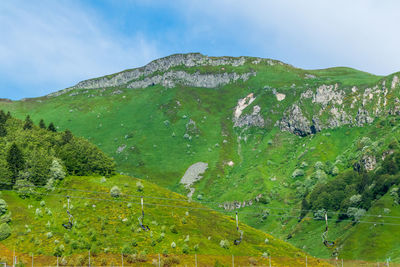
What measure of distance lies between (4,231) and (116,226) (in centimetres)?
3285

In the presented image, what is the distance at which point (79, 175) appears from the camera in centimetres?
16050

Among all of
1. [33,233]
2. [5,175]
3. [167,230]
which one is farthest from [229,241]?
[5,175]

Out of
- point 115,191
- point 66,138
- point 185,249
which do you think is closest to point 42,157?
point 66,138

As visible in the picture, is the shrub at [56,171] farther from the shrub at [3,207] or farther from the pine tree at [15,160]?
the shrub at [3,207]

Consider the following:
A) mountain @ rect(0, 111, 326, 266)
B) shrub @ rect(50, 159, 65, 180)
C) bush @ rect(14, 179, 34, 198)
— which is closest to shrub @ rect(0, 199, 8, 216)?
mountain @ rect(0, 111, 326, 266)

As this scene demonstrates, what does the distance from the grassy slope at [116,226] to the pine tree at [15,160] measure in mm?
11827

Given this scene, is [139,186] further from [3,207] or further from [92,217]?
[3,207]

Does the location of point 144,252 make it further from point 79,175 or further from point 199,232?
point 79,175

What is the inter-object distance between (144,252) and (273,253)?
46.4m

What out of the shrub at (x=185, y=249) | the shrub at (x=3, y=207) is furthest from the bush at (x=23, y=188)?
the shrub at (x=185, y=249)

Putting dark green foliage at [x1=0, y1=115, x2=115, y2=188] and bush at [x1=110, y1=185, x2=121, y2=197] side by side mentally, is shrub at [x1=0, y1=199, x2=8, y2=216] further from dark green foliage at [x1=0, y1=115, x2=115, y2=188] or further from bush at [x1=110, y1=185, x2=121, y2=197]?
bush at [x1=110, y1=185, x2=121, y2=197]

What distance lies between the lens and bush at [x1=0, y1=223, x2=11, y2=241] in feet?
362

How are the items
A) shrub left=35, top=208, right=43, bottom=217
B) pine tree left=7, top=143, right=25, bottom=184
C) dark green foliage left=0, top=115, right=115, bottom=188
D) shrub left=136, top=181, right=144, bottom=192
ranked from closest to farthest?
shrub left=35, top=208, right=43, bottom=217 → pine tree left=7, top=143, right=25, bottom=184 → dark green foliage left=0, top=115, right=115, bottom=188 → shrub left=136, top=181, right=144, bottom=192

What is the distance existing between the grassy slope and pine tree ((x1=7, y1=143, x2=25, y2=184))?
1183 centimetres
